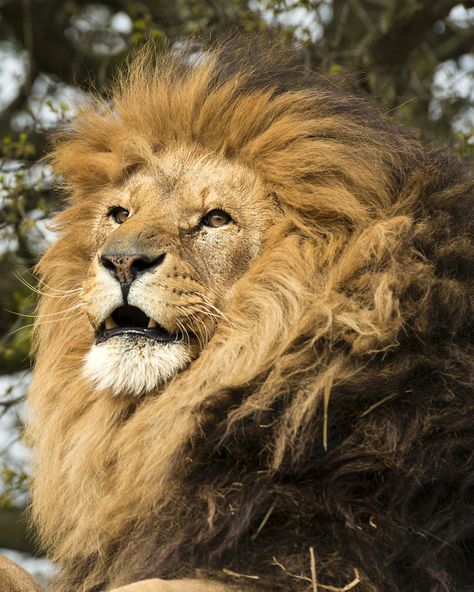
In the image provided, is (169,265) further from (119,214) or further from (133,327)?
(119,214)

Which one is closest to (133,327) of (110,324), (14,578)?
(110,324)

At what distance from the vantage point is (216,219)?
5.27 metres

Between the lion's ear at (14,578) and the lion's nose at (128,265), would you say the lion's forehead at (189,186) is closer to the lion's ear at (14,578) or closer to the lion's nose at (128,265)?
the lion's nose at (128,265)

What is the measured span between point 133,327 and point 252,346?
50cm

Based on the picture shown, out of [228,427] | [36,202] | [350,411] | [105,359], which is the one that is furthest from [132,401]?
[36,202]

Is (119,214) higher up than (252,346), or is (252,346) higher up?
(119,214)

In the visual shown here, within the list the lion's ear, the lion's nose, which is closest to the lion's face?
the lion's nose

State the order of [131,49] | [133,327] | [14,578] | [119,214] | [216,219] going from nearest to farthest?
[14,578] < [133,327] < [216,219] < [119,214] < [131,49]

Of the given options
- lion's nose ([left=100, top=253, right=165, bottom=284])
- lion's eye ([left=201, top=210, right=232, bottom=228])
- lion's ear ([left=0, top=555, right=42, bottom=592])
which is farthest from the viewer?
lion's eye ([left=201, top=210, right=232, bottom=228])

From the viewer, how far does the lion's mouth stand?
4871 millimetres

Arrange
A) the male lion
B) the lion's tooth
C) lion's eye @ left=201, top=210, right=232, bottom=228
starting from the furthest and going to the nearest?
lion's eye @ left=201, top=210, right=232, bottom=228 < the lion's tooth < the male lion

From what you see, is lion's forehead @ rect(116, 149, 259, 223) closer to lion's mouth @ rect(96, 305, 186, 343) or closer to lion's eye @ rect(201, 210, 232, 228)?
lion's eye @ rect(201, 210, 232, 228)

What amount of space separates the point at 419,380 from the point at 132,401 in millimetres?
1274

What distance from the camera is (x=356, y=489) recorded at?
4.38 meters
